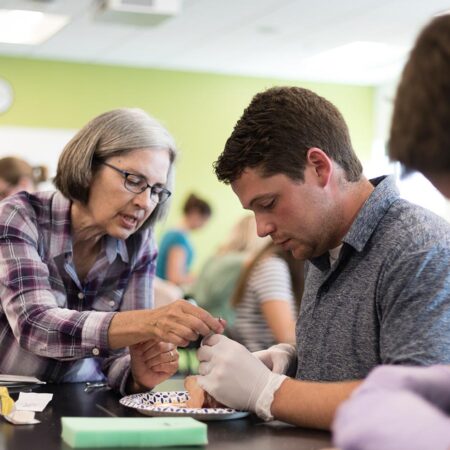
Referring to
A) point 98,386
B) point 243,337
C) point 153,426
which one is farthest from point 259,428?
point 243,337

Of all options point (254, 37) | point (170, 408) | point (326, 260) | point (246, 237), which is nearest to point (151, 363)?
point (170, 408)

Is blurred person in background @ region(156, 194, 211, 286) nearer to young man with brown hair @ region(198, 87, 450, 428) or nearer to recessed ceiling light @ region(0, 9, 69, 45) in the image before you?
recessed ceiling light @ region(0, 9, 69, 45)

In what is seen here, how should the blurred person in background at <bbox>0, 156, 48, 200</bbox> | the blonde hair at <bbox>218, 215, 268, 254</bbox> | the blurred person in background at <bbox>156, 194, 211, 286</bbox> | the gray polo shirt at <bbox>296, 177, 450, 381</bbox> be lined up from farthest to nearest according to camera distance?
1. the blurred person in background at <bbox>156, 194, 211, 286</bbox>
2. the blurred person in background at <bbox>0, 156, 48, 200</bbox>
3. the blonde hair at <bbox>218, 215, 268, 254</bbox>
4. the gray polo shirt at <bbox>296, 177, 450, 381</bbox>

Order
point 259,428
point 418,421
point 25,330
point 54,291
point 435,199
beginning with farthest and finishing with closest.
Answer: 1. point 435,199
2. point 54,291
3. point 25,330
4. point 259,428
5. point 418,421

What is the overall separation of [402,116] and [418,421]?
331 mm

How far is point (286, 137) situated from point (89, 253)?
74 centimetres

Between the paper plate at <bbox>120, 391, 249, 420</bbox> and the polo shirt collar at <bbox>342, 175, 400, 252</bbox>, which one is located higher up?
the polo shirt collar at <bbox>342, 175, 400, 252</bbox>

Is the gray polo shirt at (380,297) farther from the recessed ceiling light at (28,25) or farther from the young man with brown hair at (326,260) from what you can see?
the recessed ceiling light at (28,25)

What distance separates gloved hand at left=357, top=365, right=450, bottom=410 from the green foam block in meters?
0.45

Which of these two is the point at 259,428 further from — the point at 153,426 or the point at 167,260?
the point at 167,260

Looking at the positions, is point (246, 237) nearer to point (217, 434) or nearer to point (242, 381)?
point (242, 381)

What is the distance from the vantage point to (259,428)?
1.50 metres

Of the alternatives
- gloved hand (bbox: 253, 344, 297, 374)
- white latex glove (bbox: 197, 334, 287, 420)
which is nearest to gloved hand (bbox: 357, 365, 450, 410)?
white latex glove (bbox: 197, 334, 287, 420)

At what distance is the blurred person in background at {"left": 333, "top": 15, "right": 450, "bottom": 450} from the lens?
2.77 ft
